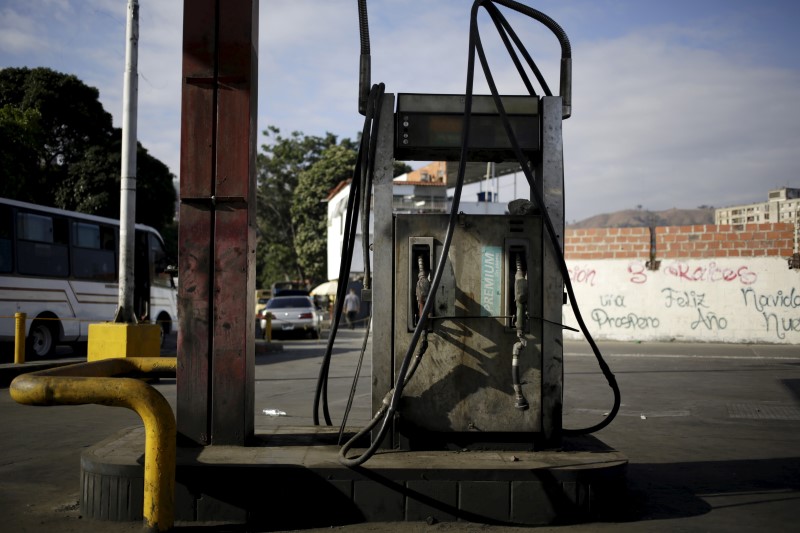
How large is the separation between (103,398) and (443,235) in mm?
2369

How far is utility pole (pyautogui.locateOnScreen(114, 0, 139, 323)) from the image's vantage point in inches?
487

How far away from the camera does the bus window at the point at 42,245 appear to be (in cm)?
1653

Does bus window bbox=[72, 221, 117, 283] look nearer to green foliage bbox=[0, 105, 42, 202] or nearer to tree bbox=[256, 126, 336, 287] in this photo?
green foliage bbox=[0, 105, 42, 202]

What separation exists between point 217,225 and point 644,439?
191 inches

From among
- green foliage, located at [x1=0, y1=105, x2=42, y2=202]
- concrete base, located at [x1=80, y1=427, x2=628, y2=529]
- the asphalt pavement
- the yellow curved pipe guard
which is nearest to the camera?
the yellow curved pipe guard

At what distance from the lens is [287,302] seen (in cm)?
2788

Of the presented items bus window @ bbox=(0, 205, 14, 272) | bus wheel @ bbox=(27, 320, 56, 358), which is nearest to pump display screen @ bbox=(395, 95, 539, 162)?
bus window @ bbox=(0, 205, 14, 272)

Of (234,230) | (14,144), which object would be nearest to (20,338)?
(234,230)

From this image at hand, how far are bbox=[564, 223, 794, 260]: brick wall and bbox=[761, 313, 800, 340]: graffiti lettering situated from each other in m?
1.88

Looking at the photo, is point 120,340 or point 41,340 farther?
point 41,340

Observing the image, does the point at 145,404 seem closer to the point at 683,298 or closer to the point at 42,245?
the point at 42,245

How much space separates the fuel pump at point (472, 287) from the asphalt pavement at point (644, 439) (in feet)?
2.55

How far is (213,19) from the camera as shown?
514 cm

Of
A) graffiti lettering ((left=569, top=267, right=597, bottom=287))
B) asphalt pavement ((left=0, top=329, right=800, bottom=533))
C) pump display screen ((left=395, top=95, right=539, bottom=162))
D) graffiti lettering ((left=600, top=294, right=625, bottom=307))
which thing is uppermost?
pump display screen ((left=395, top=95, right=539, bottom=162))
